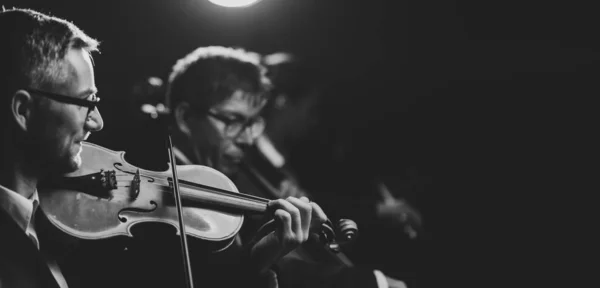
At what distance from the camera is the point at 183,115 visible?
96.0 inches

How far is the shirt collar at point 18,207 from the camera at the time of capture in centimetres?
116

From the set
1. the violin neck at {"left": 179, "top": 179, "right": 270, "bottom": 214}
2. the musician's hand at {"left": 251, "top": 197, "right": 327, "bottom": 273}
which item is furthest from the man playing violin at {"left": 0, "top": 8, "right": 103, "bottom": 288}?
the musician's hand at {"left": 251, "top": 197, "right": 327, "bottom": 273}

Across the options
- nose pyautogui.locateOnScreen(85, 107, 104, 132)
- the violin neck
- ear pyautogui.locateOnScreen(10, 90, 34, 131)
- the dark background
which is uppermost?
the dark background

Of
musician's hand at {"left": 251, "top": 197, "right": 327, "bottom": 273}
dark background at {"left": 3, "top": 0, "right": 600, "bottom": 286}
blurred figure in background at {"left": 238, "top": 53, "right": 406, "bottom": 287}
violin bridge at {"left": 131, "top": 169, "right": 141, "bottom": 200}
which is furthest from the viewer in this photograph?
dark background at {"left": 3, "top": 0, "right": 600, "bottom": 286}

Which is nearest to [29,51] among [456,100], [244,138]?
[244,138]

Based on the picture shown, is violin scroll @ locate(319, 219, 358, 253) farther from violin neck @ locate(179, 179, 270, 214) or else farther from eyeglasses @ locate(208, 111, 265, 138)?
eyeglasses @ locate(208, 111, 265, 138)

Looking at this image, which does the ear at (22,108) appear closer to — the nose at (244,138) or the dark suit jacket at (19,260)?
the dark suit jacket at (19,260)

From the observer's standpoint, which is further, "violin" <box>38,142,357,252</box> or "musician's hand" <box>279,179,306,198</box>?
"musician's hand" <box>279,179,306,198</box>

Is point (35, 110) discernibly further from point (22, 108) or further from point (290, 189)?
point (290, 189)

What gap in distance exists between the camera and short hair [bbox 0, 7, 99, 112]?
3.93ft

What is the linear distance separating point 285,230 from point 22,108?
751 mm

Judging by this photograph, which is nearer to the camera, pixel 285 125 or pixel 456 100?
pixel 285 125

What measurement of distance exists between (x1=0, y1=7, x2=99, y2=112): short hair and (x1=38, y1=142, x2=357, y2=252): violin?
24 centimetres

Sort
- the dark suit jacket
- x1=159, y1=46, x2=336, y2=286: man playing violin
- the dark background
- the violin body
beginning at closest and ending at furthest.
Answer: the dark suit jacket, the violin body, x1=159, y1=46, x2=336, y2=286: man playing violin, the dark background
